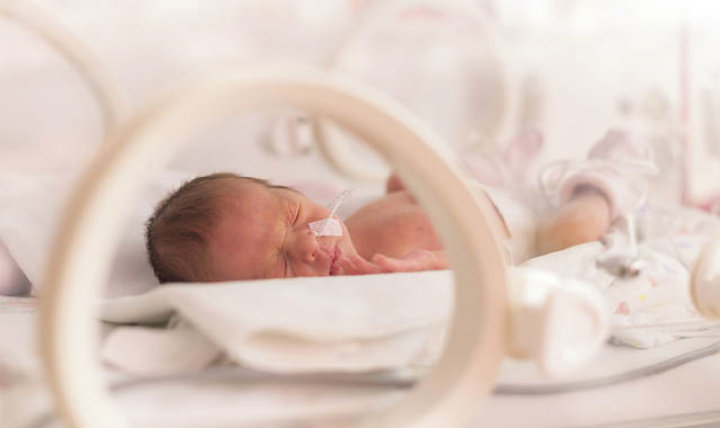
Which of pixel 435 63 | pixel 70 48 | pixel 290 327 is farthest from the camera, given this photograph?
pixel 435 63

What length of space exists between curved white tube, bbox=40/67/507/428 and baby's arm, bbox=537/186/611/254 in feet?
1.57

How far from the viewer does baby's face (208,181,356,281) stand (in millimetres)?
887

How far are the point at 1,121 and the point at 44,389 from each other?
115 cm

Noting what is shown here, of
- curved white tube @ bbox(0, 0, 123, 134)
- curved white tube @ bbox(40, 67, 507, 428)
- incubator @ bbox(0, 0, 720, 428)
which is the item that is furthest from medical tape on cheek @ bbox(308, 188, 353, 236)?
curved white tube @ bbox(0, 0, 123, 134)

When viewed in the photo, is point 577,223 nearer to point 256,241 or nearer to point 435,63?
point 256,241

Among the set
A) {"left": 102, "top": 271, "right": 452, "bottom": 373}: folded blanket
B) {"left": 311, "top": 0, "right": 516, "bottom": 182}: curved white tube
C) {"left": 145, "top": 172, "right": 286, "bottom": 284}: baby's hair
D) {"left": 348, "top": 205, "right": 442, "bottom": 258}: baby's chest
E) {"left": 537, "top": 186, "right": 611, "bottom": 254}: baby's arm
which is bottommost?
{"left": 102, "top": 271, "right": 452, "bottom": 373}: folded blanket

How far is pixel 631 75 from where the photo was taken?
216 cm

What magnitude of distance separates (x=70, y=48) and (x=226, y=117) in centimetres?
93

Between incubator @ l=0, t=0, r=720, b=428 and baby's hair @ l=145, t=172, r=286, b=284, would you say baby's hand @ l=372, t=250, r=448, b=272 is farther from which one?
baby's hair @ l=145, t=172, r=286, b=284

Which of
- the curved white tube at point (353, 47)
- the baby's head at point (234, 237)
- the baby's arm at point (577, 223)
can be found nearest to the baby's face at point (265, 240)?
the baby's head at point (234, 237)

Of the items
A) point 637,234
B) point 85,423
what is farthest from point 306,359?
point 637,234

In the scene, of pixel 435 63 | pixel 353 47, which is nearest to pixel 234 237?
pixel 353 47

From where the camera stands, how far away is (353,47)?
176 centimetres

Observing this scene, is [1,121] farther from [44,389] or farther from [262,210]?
[44,389]
